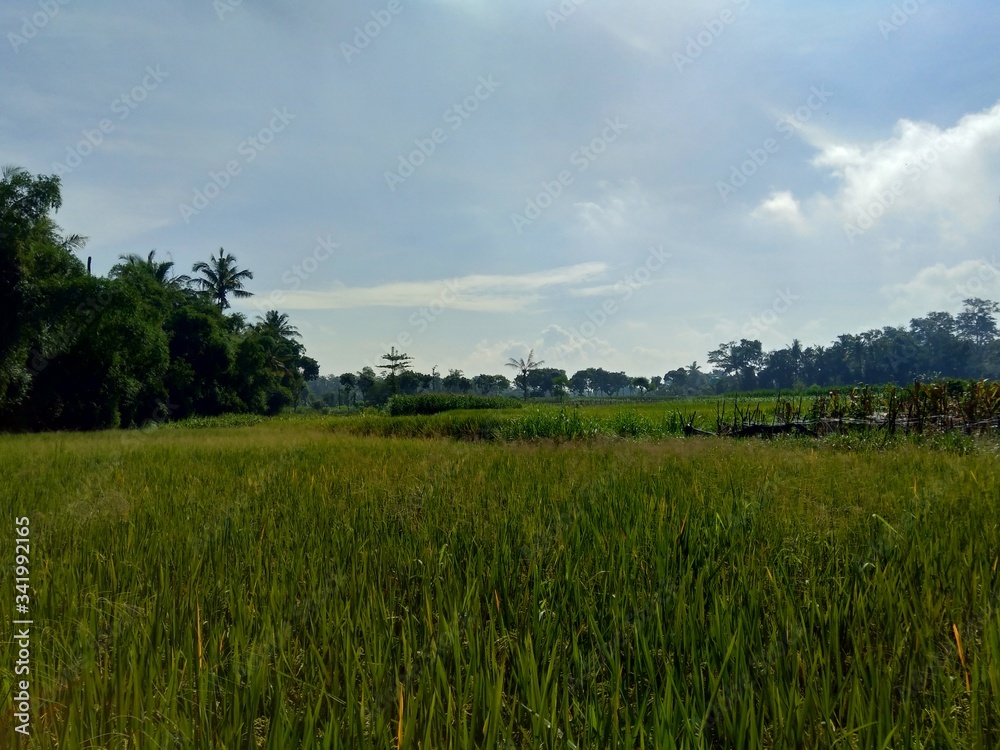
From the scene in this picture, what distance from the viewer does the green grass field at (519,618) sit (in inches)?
55.5

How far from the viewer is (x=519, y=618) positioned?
212cm

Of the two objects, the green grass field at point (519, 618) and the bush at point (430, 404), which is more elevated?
the bush at point (430, 404)

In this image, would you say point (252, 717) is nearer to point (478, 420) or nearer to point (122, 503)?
point (122, 503)

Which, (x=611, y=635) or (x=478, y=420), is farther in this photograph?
(x=478, y=420)

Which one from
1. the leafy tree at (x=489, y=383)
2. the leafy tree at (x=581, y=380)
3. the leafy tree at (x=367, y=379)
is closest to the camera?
the leafy tree at (x=367, y=379)

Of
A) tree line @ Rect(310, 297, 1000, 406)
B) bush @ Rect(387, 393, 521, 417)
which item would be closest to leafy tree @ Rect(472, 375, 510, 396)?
tree line @ Rect(310, 297, 1000, 406)

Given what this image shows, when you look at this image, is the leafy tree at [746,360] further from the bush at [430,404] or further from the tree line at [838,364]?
the bush at [430,404]

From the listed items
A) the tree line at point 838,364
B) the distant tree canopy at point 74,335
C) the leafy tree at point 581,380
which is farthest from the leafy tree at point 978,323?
the distant tree canopy at point 74,335

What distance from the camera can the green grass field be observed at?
1.41m

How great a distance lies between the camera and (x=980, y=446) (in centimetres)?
712

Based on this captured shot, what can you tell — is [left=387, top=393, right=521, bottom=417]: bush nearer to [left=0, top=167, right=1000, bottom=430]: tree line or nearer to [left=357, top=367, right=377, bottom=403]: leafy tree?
[left=0, top=167, right=1000, bottom=430]: tree line

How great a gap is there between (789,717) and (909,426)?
10.7 metres

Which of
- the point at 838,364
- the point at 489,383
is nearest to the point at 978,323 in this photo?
the point at 838,364

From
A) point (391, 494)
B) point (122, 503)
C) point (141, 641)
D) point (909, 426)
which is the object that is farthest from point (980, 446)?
point (122, 503)
